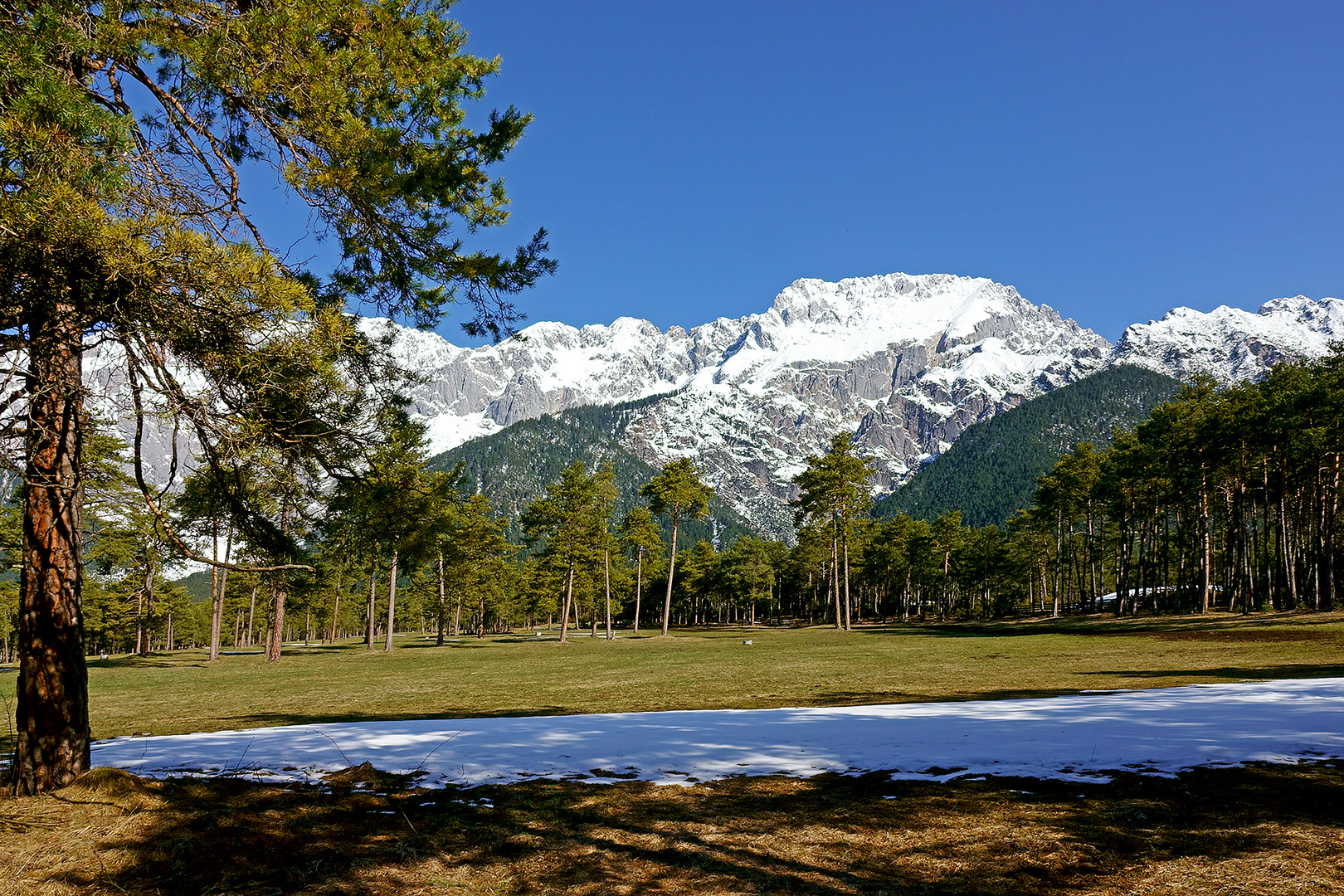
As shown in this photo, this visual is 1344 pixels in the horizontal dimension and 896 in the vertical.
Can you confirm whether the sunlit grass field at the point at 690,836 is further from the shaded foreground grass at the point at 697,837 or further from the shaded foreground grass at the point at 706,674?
the shaded foreground grass at the point at 706,674

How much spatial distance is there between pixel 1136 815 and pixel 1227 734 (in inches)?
108

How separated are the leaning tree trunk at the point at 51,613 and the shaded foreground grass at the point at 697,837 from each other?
0.34 meters

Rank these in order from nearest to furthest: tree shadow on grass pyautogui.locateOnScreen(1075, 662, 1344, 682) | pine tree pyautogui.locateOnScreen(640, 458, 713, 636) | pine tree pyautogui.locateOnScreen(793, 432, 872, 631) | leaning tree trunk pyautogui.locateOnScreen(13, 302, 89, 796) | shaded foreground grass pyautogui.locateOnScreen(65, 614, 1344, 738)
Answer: leaning tree trunk pyautogui.locateOnScreen(13, 302, 89, 796), tree shadow on grass pyautogui.locateOnScreen(1075, 662, 1344, 682), shaded foreground grass pyautogui.locateOnScreen(65, 614, 1344, 738), pine tree pyautogui.locateOnScreen(793, 432, 872, 631), pine tree pyautogui.locateOnScreen(640, 458, 713, 636)

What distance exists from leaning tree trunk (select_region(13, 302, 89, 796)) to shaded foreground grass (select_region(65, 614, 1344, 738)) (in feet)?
19.4

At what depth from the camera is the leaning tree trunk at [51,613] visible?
552 centimetres

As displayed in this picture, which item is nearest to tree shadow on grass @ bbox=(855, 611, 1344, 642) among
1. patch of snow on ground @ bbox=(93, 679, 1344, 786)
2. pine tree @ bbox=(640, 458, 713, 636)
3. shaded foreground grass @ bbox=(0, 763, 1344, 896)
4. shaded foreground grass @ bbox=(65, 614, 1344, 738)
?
shaded foreground grass @ bbox=(65, 614, 1344, 738)

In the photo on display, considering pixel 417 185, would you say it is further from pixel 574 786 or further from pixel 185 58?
pixel 574 786

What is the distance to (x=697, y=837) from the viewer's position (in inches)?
182

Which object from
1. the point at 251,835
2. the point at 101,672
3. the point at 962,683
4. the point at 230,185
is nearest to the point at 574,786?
the point at 251,835

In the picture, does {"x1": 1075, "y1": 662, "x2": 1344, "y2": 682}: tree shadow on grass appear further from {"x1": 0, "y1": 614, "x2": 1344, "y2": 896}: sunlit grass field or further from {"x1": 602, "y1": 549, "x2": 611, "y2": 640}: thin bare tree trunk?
{"x1": 602, "y1": 549, "x2": 611, "y2": 640}: thin bare tree trunk

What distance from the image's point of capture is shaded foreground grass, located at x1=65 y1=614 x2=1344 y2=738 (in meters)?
12.7

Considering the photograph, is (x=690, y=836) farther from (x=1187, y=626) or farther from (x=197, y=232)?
(x=1187, y=626)

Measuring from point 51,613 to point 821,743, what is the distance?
679cm

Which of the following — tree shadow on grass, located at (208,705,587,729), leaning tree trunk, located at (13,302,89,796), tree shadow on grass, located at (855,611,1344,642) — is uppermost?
leaning tree trunk, located at (13,302,89,796)
